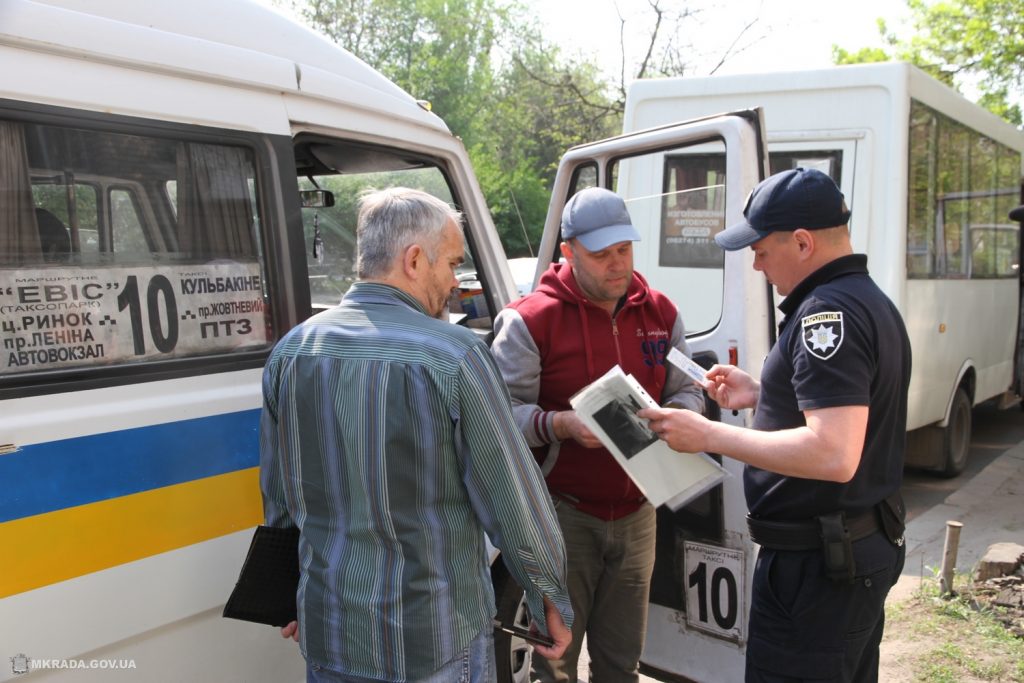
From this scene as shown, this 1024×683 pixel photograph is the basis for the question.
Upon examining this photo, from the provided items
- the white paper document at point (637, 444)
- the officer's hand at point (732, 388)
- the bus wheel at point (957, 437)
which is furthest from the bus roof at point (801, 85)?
the white paper document at point (637, 444)

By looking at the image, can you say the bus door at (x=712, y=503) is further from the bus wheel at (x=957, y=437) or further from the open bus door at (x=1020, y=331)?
the open bus door at (x=1020, y=331)

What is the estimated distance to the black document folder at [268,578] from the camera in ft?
6.25

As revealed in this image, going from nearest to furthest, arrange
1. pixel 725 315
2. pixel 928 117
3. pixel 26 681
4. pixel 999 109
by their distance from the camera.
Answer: pixel 26 681 → pixel 725 315 → pixel 928 117 → pixel 999 109

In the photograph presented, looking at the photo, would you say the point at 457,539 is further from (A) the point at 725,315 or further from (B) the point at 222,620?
(A) the point at 725,315

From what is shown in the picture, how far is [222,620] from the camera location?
7.20 ft

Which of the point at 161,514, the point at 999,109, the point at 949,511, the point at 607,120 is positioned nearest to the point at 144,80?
the point at 161,514

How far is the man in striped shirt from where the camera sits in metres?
1.67

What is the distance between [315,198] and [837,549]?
6.53ft

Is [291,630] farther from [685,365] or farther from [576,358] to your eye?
[685,365]

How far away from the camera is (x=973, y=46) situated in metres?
13.1

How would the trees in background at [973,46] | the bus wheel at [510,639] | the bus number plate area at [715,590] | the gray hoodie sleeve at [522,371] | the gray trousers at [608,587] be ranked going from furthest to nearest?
1. the trees in background at [973,46]
2. the bus wheel at [510,639]
3. the bus number plate area at [715,590]
4. the gray trousers at [608,587]
5. the gray hoodie sleeve at [522,371]

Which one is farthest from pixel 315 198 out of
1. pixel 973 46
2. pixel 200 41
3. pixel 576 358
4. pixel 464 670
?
pixel 973 46

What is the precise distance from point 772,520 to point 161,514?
1.52 metres

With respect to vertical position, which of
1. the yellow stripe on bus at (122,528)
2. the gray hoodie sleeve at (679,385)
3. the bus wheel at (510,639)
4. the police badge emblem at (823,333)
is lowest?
the bus wheel at (510,639)
